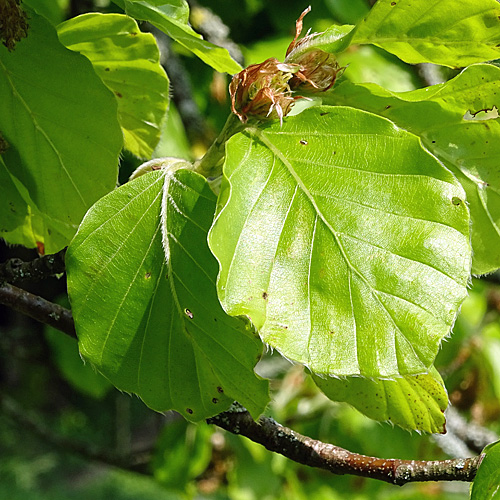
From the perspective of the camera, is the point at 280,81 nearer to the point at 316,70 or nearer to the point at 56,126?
the point at 316,70

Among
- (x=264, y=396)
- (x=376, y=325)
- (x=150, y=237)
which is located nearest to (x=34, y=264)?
(x=150, y=237)

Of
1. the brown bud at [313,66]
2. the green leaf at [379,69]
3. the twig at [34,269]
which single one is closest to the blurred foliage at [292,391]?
the green leaf at [379,69]

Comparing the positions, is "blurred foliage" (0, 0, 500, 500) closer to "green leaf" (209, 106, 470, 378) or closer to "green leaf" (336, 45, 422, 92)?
"green leaf" (336, 45, 422, 92)

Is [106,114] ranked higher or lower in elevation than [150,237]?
higher

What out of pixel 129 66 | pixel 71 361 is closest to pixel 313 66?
pixel 129 66

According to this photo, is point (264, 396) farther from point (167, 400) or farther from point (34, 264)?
point (34, 264)

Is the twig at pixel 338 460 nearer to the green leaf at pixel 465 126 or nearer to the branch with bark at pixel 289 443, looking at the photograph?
the branch with bark at pixel 289 443
